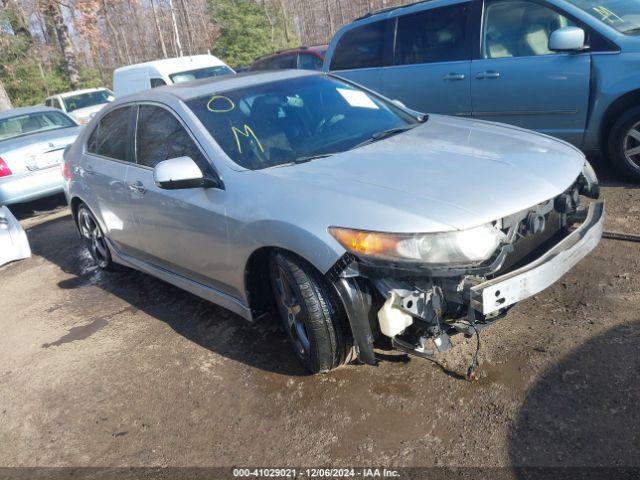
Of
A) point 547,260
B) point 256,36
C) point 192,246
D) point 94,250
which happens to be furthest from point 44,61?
point 547,260

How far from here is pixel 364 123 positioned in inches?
153

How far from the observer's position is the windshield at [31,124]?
9132mm

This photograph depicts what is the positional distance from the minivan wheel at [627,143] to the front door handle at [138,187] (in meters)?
3.97

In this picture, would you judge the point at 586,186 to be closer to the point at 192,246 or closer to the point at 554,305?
the point at 554,305

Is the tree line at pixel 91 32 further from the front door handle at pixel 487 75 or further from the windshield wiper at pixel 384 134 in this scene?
the windshield wiper at pixel 384 134

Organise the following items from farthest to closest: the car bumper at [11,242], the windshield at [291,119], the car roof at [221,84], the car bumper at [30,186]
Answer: the car bumper at [30,186]
the car bumper at [11,242]
the car roof at [221,84]
the windshield at [291,119]

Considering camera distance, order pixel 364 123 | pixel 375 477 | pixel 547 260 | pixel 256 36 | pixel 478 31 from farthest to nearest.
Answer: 1. pixel 256 36
2. pixel 478 31
3. pixel 364 123
4. pixel 547 260
5. pixel 375 477

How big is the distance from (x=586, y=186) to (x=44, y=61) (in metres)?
29.0

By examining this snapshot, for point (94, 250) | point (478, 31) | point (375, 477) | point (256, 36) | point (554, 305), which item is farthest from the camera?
point (256, 36)

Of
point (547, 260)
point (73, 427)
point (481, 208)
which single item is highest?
point (481, 208)

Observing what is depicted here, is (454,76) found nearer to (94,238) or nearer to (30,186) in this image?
(94,238)

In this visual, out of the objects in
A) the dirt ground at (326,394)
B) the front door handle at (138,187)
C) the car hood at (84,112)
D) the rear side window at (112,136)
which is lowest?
the dirt ground at (326,394)

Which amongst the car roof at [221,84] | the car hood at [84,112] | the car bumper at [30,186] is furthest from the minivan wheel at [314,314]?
the car hood at [84,112]

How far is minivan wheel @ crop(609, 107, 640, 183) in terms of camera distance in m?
4.96
